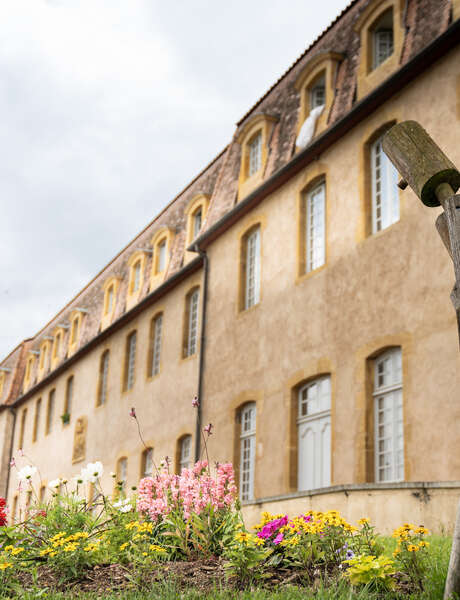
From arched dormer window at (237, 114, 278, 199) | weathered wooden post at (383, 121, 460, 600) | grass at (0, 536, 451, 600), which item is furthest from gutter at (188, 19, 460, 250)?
grass at (0, 536, 451, 600)

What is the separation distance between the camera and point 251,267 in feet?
62.7

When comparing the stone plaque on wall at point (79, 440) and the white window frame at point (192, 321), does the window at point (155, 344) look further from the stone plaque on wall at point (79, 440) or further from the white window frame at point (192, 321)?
the stone plaque on wall at point (79, 440)

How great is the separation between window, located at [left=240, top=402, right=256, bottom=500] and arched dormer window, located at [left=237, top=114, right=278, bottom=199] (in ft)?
16.8

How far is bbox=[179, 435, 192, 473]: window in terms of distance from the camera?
20.8 meters

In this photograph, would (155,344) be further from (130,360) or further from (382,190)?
(382,190)

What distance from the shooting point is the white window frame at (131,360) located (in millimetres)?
25953

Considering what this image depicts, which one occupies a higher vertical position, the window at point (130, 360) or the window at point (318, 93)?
the window at point (318, 93)

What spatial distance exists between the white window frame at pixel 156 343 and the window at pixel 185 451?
3282 millimetres

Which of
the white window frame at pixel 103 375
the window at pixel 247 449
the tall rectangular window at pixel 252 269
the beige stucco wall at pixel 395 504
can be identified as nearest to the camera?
the beige stucco wall at pixel 395 504

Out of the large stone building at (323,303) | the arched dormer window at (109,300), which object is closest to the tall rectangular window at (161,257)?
the large stone building at (323,303)

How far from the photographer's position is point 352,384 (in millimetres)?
14031

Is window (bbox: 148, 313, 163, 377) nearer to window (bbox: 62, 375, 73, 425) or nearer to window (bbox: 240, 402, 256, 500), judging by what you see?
window (bbox: 240, 402, 256, 500)

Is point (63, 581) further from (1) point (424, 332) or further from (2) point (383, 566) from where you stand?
(1) point (424, 332)

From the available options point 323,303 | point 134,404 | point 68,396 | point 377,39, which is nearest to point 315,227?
point 323,303
